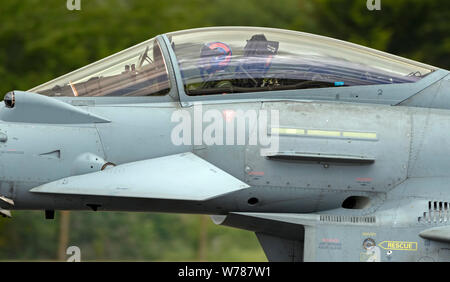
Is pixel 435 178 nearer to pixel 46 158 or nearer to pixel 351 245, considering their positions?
pixel 351 245

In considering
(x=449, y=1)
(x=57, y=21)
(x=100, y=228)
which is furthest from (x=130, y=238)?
(x=449, y=1)

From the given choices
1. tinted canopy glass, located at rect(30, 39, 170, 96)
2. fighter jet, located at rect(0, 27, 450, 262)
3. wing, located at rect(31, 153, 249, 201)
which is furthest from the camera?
tinted canopy glass, located at rect(30, 39, 170, 96)

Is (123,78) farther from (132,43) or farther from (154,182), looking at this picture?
(132,43)

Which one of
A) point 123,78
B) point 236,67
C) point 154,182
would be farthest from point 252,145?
point 123,78

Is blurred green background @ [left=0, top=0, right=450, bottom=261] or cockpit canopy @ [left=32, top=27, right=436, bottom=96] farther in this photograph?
blurred green background @ [left=0, top=0, right=450, bottom=261]

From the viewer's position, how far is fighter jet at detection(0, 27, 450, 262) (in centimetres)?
788

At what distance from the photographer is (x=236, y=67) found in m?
8.59

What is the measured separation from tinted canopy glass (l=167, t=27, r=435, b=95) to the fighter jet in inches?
0.6

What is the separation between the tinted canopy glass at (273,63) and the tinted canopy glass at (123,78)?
23 cm

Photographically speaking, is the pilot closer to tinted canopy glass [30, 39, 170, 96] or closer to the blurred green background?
tinted canopy glass [30, 39, 170, 96]

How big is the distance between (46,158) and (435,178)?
12.5 feet

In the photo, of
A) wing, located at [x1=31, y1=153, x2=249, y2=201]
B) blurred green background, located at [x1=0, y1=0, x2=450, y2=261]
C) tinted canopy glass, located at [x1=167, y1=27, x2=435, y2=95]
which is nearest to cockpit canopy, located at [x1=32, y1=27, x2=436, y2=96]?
tinted canopy glass, located at [x1=167, y1=27, x2=435, y2=95]

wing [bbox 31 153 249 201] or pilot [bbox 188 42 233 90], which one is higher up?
pilot [bbox 188 42 233 90]

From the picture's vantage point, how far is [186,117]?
27.0 ft
